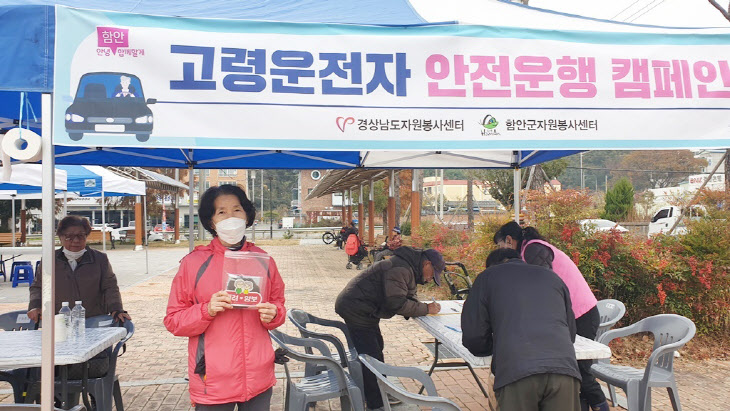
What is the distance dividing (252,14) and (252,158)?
120 inches

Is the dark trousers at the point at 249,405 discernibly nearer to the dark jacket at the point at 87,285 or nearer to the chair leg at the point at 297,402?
the chair leg at the point at 297,402

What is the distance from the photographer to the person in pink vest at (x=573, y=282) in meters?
3.45

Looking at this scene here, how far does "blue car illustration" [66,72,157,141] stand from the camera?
90.2 inches

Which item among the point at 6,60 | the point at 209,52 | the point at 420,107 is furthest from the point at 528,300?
the point at 6,60

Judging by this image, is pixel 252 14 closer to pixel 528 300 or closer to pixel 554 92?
pixel 554 92

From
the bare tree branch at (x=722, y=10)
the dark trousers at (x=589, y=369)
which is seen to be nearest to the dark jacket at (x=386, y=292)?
the dark trousers at (x=589, y=369)

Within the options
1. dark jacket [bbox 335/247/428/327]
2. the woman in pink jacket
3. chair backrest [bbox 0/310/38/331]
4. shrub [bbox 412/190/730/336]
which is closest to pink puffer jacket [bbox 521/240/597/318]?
dark jacket [bbox 335/247/428/327]

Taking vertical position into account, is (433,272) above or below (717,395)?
above

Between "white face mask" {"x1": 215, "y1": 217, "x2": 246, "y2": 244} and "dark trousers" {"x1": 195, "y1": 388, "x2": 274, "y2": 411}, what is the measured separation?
710 mm

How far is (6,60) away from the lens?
7.33ft

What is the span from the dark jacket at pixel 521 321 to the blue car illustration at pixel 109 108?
180 cm

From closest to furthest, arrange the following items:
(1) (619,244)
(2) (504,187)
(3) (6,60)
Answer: (3) (6,60) → (1) (619,244) → (2) (504,187)

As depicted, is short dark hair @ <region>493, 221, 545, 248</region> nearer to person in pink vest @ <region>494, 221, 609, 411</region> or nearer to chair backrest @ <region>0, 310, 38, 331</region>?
person in pink vest @ <region>494, 221, 609, 411</region>

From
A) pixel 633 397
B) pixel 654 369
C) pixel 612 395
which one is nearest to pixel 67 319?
pixel 633 397
